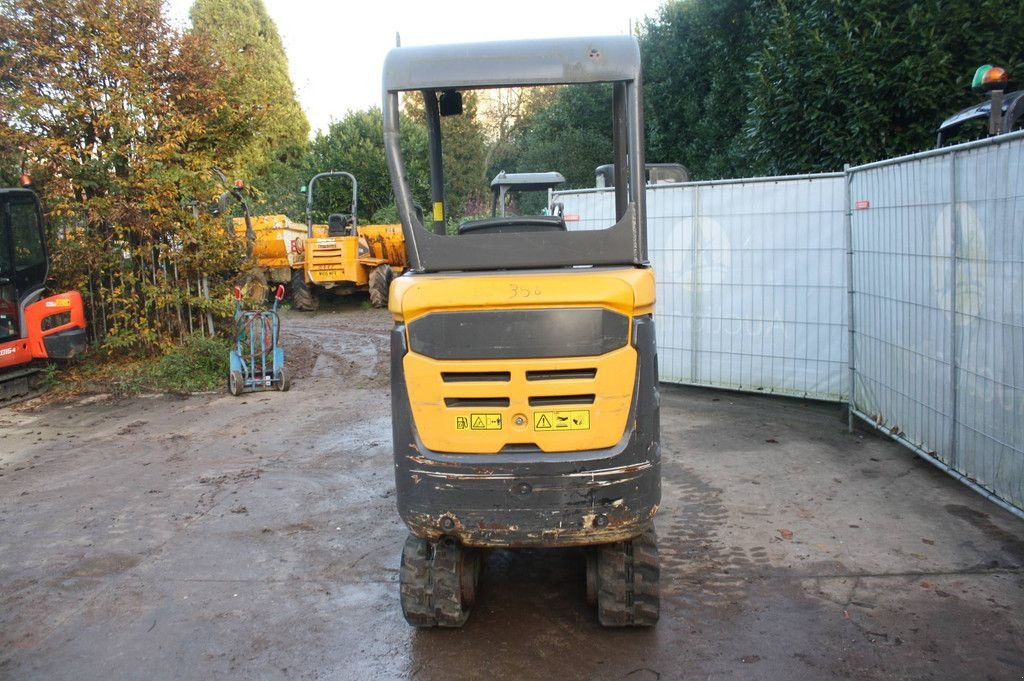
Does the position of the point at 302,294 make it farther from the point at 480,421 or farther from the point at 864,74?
the point at 480,421

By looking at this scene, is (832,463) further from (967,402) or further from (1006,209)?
(1006,209)

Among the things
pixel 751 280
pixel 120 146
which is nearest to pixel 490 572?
pixel 751 280

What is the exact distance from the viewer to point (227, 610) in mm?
4543

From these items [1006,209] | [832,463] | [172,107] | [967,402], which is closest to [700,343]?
[832,463]

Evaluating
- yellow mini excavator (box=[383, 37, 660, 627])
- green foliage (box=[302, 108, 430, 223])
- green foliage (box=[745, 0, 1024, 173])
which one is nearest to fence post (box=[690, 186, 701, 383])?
green foliage (box=[745, 0, 1024, 173])

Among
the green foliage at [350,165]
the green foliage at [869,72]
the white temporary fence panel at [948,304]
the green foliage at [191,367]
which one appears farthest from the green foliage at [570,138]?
the white temporary fence panel at [948,304]

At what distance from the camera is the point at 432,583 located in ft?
13.5

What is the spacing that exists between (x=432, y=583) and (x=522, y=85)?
2.32 meters

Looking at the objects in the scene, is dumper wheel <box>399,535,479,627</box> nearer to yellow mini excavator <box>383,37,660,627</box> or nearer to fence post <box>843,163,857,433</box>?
yellow mini excavator <box>383,37,660,627</box>

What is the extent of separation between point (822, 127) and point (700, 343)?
163 inches

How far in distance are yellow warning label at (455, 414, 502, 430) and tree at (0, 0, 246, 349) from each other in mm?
7911

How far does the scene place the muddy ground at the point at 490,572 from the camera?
13.0ft

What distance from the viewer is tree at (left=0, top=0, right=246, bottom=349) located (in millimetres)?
10211

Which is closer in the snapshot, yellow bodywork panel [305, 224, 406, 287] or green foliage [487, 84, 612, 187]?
yellow bodywork panel [305, 224, 406, 287]
